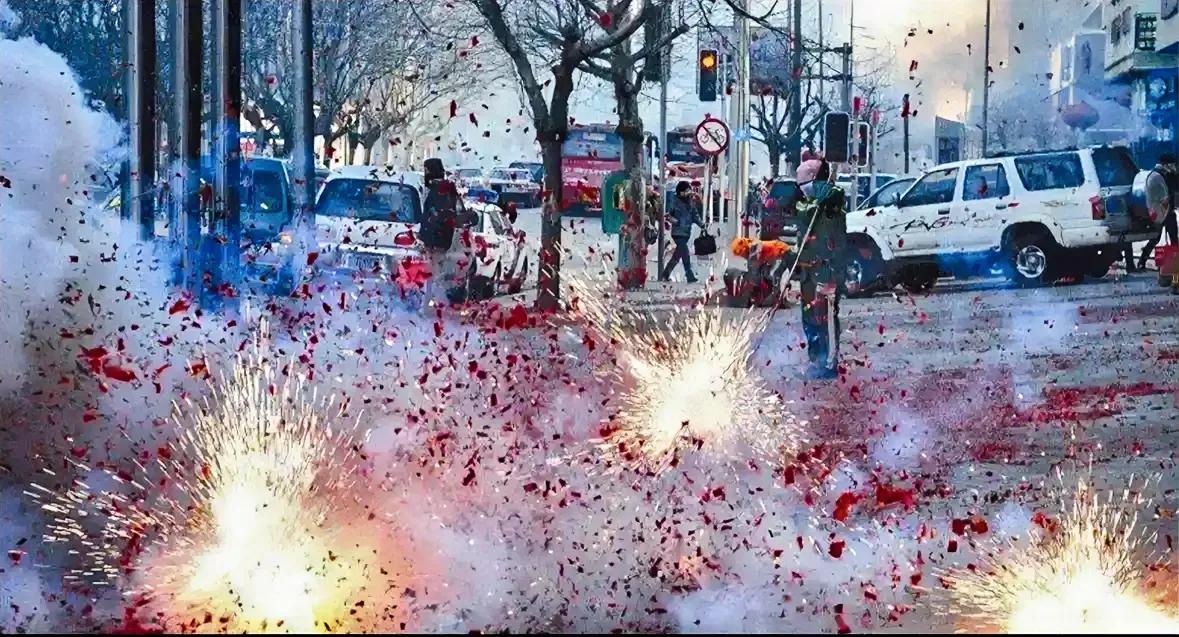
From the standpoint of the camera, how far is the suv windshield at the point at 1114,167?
12312mm

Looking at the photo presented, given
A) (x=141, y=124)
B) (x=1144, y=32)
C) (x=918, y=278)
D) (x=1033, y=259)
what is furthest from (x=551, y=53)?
(x=1144, y=32)

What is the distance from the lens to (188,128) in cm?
1303

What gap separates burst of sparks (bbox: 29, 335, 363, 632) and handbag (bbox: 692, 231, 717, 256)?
7559 mm

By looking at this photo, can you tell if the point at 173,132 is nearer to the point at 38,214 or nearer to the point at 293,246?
the point at 293,246

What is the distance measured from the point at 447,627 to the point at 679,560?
4.03 feet

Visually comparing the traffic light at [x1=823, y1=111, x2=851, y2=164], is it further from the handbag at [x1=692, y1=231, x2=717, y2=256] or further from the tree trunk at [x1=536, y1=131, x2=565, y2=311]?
the handbag at [x1=692, y1=231, x2=717, y2=256]

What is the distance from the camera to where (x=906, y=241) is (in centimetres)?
1434

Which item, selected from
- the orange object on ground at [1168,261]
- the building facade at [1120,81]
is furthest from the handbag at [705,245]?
the orange object on ground at [1168,261]

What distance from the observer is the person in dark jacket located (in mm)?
15836

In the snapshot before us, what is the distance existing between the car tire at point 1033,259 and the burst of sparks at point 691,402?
123 inches

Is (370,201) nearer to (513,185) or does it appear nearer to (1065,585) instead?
(513,185)

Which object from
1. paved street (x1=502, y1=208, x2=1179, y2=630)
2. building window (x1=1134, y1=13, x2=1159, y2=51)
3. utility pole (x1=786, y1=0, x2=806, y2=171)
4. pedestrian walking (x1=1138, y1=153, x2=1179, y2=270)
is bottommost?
paved street (x1=502, y1=208, x2=1179, y2=630)

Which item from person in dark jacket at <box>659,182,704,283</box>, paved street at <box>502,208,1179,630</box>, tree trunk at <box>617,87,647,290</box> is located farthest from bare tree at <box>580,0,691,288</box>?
paved street at <box>502,208,1179,630</box>

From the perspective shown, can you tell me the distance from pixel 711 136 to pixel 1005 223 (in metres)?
2.60
